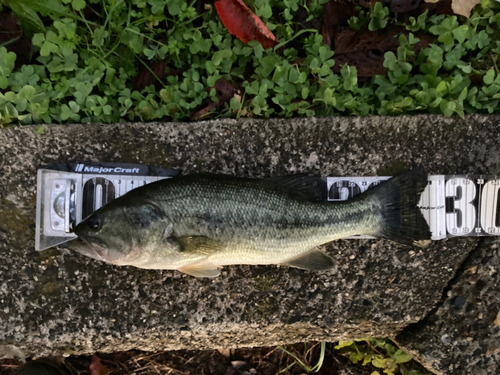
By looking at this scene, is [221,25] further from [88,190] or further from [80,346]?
[80,346]

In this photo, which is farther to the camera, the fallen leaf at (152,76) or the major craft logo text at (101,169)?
the fallen leaf at (152,76)

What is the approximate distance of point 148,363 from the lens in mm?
3334

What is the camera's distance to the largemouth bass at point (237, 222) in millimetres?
2262

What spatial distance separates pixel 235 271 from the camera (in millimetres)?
2717

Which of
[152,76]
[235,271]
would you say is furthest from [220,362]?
[152,76]

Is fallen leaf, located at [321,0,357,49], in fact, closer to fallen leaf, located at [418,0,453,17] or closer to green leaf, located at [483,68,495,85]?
fallen leaf, located at [418,0,453,17]

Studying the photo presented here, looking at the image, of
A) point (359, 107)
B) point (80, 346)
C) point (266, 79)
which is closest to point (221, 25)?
point (266, 79)

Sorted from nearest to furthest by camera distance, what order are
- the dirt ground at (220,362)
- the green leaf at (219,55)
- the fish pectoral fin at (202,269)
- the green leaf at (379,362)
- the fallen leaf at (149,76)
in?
the fish pectoral fin at (202,269) < the green leaf at (219,55) < the fallen leaf at (149,76) < the green leaf at (379,362) < the dirt ground at (220,362)

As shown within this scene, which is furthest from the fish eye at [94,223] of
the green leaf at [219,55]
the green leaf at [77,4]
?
the green leaf at [77,4]

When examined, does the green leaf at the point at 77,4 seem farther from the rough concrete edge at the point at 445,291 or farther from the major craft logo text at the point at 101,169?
the rough concrete edge at the point at 445,291

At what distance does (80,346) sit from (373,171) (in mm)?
2587

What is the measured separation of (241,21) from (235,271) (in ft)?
6.22

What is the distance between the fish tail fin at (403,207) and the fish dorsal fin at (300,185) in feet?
1.27

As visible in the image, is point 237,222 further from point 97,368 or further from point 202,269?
point 97,368
